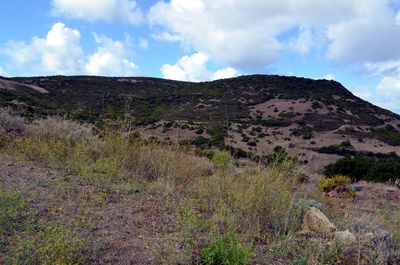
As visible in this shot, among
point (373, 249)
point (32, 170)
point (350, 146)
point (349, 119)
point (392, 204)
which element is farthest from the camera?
point (349, 119)

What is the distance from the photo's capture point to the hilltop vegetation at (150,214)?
8.70 feet

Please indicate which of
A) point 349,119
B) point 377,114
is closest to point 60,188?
point 349,119

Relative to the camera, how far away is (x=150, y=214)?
3.71 metres

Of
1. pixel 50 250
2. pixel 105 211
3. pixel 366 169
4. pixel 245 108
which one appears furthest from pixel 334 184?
pixel 245 108

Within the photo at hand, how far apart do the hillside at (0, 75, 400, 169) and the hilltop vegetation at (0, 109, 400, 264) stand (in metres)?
10.1

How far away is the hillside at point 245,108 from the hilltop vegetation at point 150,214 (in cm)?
1012

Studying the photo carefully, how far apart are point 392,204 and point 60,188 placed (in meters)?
7.26

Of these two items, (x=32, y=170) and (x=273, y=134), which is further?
(x=273, y=134)

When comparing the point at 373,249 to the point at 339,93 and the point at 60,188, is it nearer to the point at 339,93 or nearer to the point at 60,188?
the point at 60,188

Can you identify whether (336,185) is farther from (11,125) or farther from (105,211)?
(11,125)

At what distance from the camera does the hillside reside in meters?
24.9

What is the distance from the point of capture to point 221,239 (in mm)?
2727

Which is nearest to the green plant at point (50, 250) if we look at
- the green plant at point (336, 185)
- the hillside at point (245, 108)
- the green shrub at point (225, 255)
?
the green shrub at point (225, 255)

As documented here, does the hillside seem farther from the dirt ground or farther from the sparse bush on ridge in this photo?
the dirt ground
